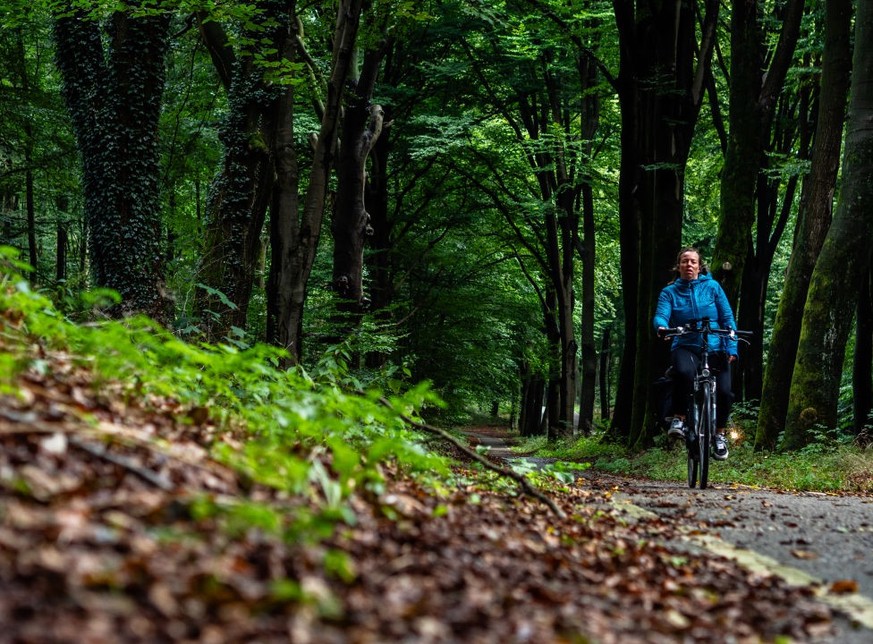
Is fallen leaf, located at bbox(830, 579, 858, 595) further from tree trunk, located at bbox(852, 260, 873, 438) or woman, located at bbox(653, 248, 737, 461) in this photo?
tree trunk, located at bbox(852, 260, 873, 438)

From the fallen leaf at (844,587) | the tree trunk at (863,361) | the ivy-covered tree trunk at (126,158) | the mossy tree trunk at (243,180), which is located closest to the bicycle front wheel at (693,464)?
the fallen leaf at (844,587)

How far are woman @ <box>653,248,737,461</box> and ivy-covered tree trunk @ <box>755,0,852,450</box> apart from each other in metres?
4.20

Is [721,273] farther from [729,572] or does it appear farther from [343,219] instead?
[729,572]

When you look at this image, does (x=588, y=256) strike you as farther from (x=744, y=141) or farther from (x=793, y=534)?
(x=793, y=534)

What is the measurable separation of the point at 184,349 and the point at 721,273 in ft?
37.2

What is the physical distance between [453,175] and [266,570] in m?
22.8

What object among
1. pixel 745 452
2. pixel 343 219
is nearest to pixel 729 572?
pixel 745 452

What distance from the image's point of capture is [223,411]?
490 centimetres

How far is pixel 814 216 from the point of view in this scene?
1268cm

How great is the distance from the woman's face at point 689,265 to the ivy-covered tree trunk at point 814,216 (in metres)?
4.34

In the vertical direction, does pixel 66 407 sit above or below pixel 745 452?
above

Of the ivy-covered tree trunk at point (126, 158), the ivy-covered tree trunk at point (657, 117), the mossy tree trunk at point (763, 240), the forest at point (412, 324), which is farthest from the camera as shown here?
the mossy tree trunk at point (763, 240)

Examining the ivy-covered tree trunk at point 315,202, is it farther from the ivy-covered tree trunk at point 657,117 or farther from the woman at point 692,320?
the ivy-covered tree trunk at point 657,117

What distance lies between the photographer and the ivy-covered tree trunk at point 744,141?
1374 cm
